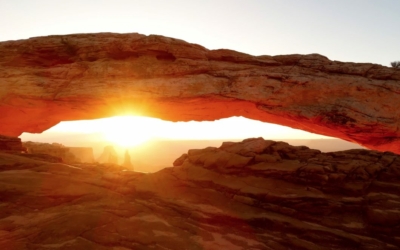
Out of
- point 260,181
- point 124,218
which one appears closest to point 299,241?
point 260,181

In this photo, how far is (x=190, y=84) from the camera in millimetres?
22578

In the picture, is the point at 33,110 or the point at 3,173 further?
the point at 33,110

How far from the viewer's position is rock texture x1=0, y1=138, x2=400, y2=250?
37.5 ft

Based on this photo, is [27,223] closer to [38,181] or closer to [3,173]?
[38,181]

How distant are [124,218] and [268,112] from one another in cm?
1416

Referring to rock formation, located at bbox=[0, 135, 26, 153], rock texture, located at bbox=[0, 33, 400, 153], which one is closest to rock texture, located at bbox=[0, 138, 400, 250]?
rock formation, located at bbox=[0, 135, 26, 153]

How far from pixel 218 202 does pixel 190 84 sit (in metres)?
10.9

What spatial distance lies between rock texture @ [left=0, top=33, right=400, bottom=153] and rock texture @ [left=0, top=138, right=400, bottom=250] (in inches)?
190

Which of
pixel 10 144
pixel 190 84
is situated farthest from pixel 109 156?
pixel 190 84

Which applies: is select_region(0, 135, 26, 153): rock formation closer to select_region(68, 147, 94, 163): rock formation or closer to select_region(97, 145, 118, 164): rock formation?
select_region(68, 147, 94, 163): rock formation

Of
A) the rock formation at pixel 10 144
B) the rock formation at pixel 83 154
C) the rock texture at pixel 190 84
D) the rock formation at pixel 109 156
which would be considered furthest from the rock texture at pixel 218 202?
the rock formation at pixel 109 156

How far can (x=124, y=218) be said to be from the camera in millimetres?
12734

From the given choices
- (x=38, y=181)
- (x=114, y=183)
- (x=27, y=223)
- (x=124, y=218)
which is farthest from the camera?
(x=114, y=183)

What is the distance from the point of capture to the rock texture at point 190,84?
21062mm
